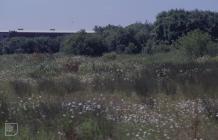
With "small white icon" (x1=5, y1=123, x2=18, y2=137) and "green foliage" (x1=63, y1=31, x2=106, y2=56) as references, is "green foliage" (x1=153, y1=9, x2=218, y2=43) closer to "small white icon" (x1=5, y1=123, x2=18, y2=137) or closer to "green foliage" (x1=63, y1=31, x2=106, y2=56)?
"green foliage" (x1=63, y1=31, x2=106, y2=56)

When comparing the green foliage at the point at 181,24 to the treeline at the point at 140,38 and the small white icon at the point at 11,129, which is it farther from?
the small white icon at the point at 11,129

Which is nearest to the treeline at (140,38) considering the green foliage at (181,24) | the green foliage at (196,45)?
the green foliage at (181,24)

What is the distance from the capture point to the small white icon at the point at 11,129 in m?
6.81

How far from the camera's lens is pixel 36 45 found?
67688mm

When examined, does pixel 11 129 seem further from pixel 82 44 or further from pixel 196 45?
pixel 82 44

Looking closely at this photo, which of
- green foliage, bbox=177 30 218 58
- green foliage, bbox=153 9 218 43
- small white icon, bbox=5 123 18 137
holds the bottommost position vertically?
small white icon, bbox=5 123 18 137

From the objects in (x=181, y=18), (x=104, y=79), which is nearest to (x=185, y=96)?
(x=104, y=79)

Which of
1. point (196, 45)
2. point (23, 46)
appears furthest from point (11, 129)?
point (23, 46)

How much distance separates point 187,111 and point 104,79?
6.77 m

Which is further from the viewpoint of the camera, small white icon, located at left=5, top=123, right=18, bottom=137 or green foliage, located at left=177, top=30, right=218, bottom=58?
Result: green foliage, located at left=177, top=30, right=218, bottom=58

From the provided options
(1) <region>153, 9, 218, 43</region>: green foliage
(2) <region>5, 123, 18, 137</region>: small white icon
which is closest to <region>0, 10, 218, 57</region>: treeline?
(1) <region>153, 9, 218, 43</region>: green foliage

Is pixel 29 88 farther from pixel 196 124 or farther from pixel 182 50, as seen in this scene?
pixel 182 50

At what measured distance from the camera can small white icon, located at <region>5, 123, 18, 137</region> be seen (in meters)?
6.81

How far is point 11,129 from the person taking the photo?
7.12 metres
